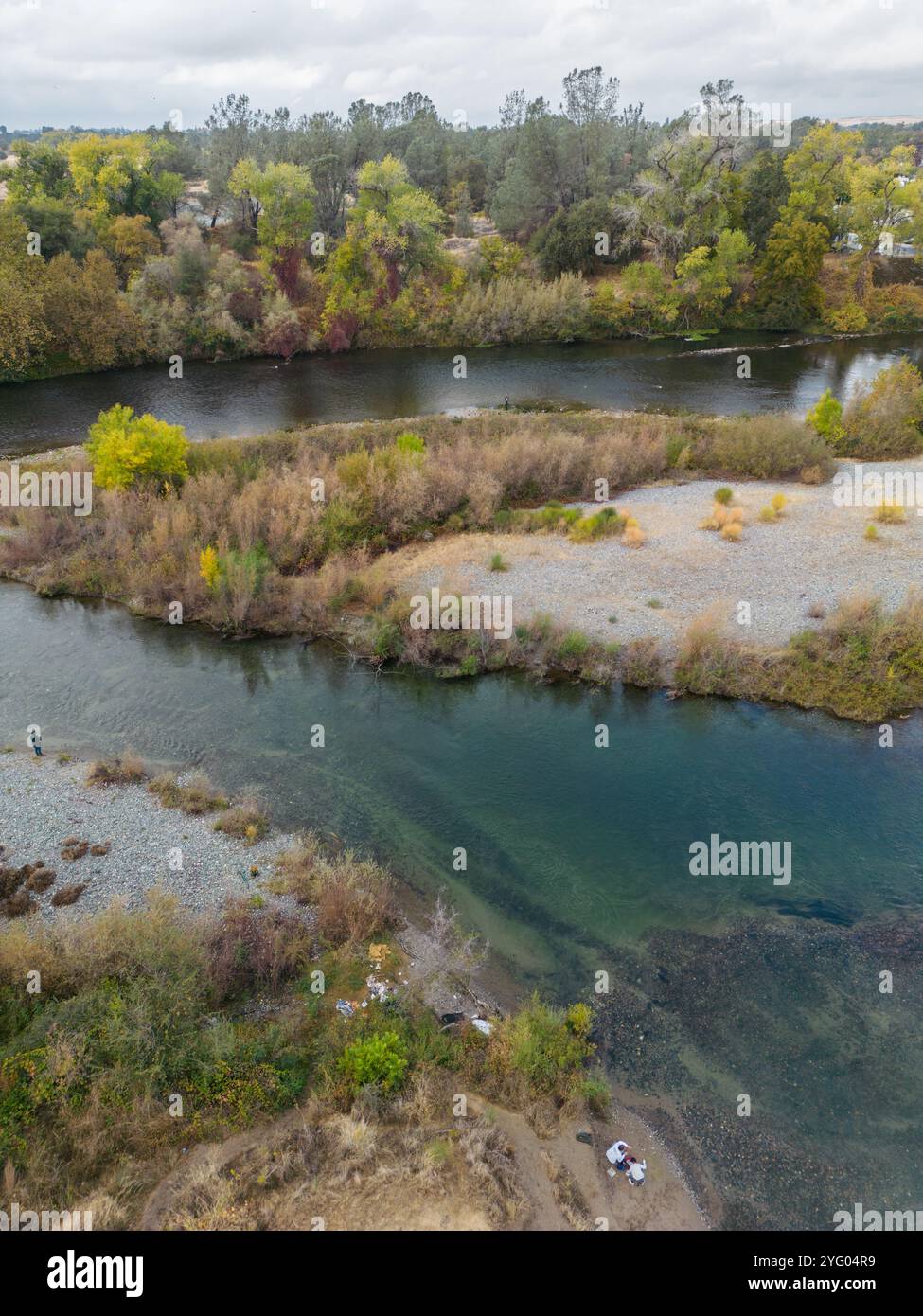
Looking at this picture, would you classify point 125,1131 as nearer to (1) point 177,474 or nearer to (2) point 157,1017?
(2) point 157,1017

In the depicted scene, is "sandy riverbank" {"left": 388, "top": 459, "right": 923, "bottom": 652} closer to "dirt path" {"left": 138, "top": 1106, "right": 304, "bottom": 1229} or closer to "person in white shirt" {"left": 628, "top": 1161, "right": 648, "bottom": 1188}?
"person in white shirt" {"left": 628, "top": 1161, "right": 648, "bottom": 1188}

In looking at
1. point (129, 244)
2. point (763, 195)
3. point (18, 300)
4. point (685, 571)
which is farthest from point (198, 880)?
point (763, 195)

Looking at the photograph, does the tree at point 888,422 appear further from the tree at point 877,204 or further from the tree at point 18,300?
the tree at point 18,300

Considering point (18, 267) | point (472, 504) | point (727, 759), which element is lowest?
point (727, 759)

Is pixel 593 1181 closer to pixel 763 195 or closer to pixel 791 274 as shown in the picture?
pixel 791 274

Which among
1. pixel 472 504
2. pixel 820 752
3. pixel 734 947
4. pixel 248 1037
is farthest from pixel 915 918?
pixel 472 504

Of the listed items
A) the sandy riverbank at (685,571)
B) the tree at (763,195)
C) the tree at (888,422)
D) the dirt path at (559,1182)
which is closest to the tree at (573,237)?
the tree at (763,195)
